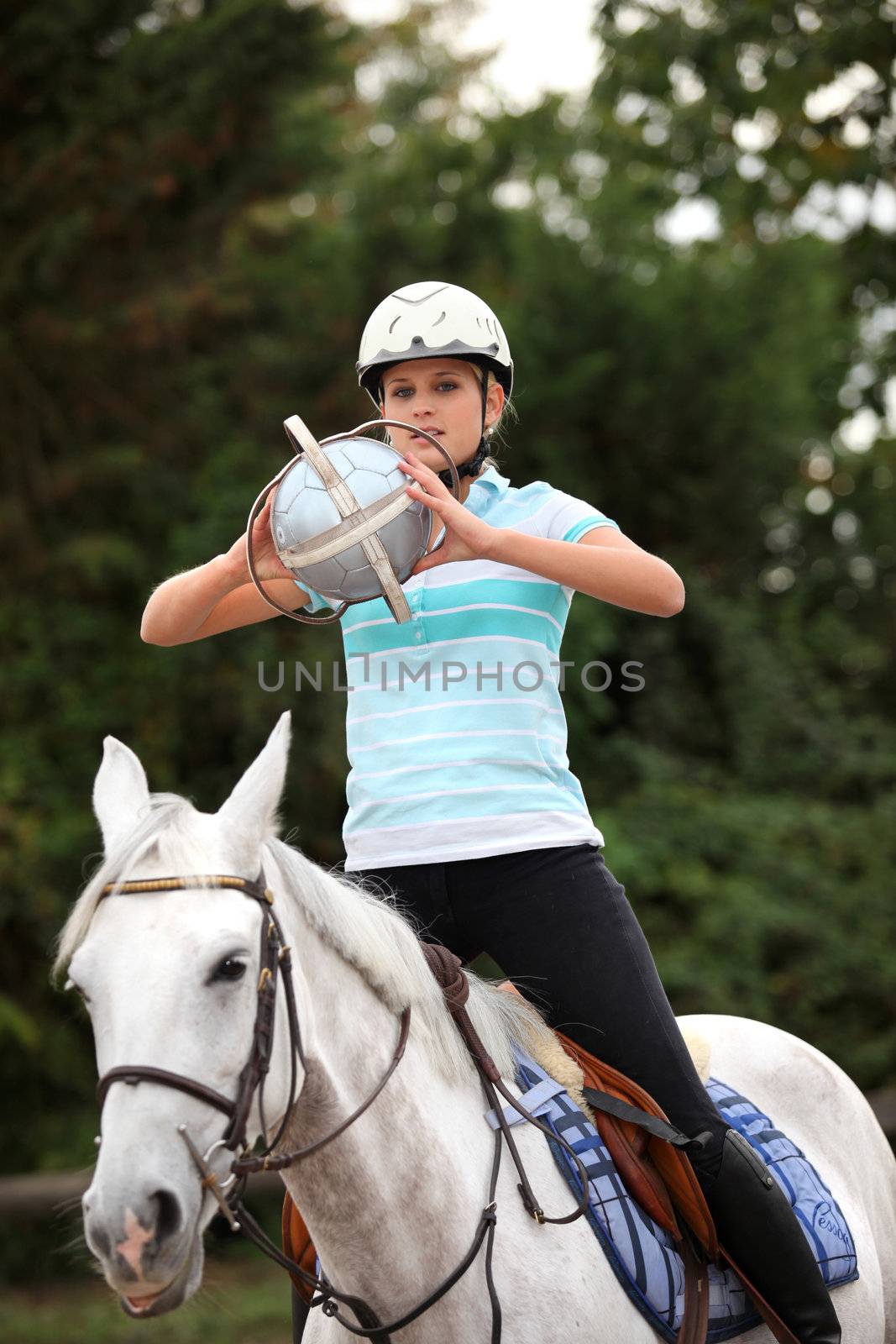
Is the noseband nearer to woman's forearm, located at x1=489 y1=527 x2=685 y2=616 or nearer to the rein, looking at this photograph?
the rein

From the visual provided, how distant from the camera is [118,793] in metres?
2.16

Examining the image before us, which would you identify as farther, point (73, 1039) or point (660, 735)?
point (660, 735)

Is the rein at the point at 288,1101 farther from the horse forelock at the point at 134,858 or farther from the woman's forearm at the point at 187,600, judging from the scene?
the woman's forearm at the point at 187,600

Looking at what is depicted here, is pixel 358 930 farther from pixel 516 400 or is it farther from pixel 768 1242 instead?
pixel 516 400

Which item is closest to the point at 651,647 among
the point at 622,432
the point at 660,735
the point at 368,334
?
the point at 660,735

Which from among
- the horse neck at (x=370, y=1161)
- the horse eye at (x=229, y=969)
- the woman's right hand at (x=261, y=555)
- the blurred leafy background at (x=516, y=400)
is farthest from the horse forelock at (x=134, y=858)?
the blurred leafy background at (x=516, y=400)

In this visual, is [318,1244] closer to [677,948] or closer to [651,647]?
[677,948]

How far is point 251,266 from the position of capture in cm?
1016

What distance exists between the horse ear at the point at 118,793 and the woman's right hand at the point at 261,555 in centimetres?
46

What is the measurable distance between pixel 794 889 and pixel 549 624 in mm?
8461

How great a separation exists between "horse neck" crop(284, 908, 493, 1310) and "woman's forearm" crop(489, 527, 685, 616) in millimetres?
795

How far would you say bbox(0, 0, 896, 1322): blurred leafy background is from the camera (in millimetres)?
7848

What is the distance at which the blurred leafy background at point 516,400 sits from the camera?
7848 mm

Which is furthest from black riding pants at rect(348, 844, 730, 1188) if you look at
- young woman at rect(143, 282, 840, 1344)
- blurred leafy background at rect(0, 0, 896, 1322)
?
blurred leafy background at rect(0, 0, 896, 1322)
